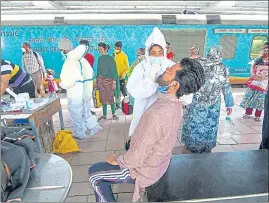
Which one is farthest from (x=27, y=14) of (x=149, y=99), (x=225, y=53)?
(x=225, y=53)

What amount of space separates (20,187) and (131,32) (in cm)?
533

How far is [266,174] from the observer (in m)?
1.39

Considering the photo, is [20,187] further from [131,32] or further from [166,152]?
[131,32]

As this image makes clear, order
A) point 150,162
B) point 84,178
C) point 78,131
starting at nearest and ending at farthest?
point 150,162
point 84,178
point 78,131

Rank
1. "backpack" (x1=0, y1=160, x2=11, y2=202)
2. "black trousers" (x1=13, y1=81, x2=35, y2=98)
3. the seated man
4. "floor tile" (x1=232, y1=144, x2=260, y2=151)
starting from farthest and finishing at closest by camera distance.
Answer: "floor tile" (x1=232, y1=144, x2=260, y2=151) < "black trousers" (x1=13, y1=81, x2=35, y2=98) < the seated man < "backpack" (x1=0, y1=160, x2=11, y2=202)

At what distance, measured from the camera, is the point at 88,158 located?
2.81 meters

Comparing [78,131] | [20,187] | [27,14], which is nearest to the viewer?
[20,187]

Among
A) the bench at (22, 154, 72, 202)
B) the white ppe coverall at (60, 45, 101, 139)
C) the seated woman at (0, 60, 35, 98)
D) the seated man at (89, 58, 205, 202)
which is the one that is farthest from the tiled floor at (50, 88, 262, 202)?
the seated woman at (0, 60, 35, 98)

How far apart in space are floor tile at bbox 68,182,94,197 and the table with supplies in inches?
21.2

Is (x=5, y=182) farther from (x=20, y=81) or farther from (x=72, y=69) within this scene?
(x=72, y=69)

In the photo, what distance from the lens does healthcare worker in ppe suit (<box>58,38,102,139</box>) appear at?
307cm

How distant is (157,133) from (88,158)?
5.87ft

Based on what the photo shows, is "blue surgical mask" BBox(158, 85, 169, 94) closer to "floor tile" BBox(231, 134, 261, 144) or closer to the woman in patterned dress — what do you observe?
the woman in patterned dress

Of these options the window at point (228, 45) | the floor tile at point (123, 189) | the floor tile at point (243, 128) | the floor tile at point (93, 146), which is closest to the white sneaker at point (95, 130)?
the floor tile at point (93, 146)
